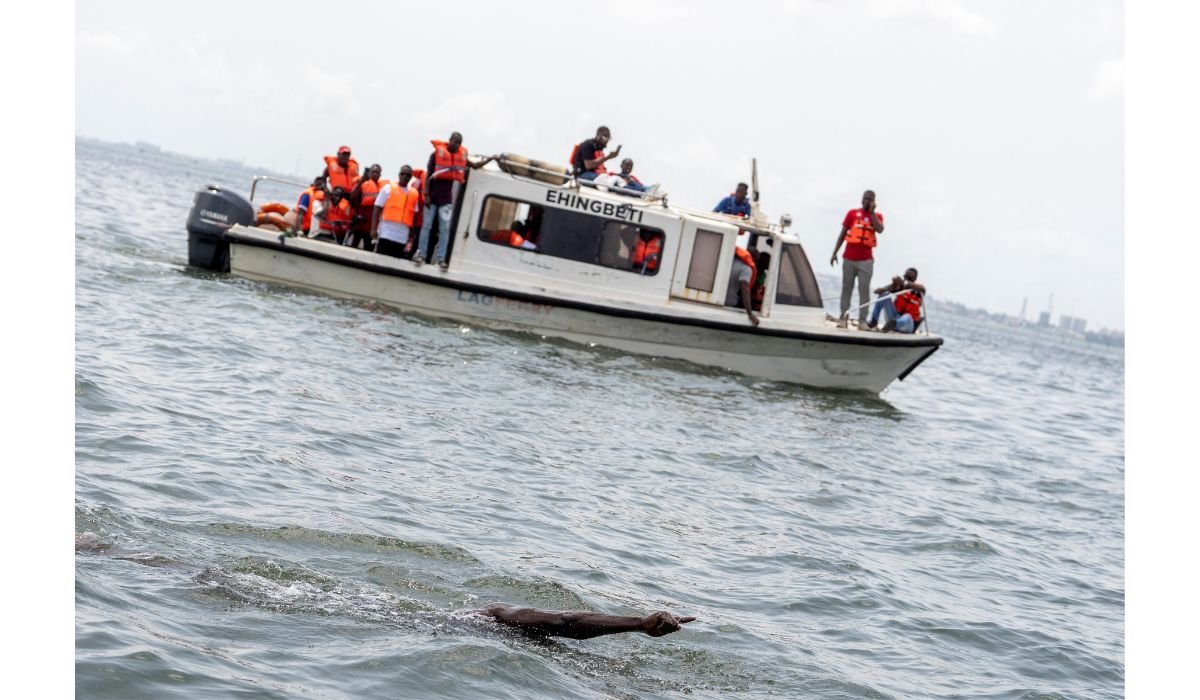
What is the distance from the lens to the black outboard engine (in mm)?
17391

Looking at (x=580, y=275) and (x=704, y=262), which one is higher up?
(x=704, y=262)

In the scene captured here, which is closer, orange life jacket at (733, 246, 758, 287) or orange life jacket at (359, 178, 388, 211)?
orange life jacket at (733, 246, 758, 287)

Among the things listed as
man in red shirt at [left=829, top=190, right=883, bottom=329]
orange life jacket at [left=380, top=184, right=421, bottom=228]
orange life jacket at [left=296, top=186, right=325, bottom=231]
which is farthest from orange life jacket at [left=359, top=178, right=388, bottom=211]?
man in red shirt at [left=829, top=190, right=883, bottom=329]

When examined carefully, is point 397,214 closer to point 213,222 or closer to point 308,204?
point 308,204

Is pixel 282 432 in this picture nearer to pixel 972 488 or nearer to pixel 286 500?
pixel 286 500

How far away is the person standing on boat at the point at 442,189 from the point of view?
53.8 feet

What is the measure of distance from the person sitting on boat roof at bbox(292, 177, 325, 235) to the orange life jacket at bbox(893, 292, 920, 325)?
830 cm

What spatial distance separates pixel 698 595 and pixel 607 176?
10251mm

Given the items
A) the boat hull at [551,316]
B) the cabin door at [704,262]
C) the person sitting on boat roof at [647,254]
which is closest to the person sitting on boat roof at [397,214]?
the boat hull at [551,316]

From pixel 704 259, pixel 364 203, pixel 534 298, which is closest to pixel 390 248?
pixel 364 203

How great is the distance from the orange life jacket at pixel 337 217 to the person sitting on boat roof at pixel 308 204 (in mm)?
244

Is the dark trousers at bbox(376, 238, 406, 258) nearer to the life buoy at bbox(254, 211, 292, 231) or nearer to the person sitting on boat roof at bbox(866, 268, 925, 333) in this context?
the life buoy at bbox(254, 211, 292, 231)

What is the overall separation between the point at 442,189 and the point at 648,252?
292cm

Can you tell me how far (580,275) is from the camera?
54.1ft
